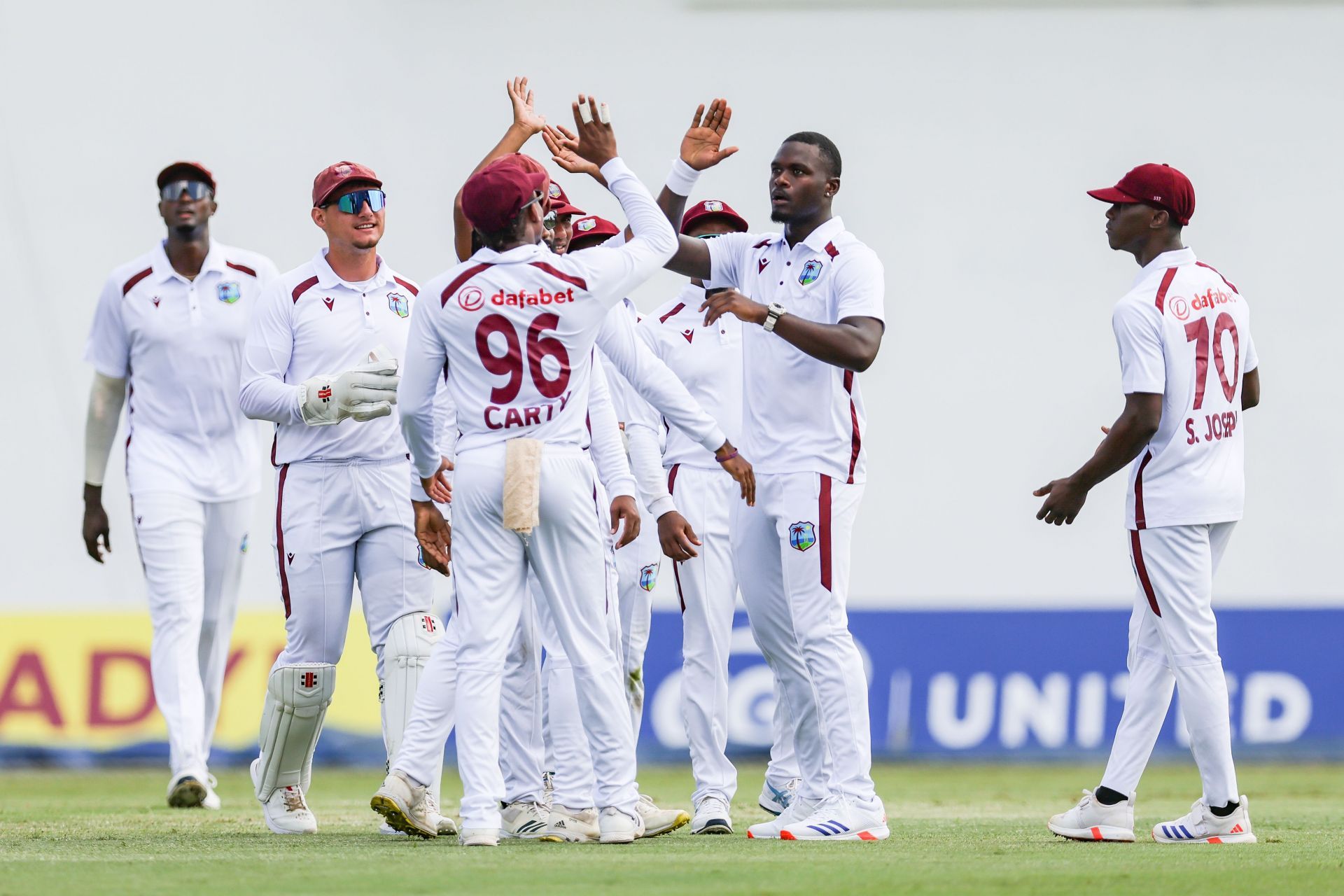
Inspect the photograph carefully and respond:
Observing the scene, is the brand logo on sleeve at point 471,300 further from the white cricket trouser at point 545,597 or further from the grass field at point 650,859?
the grass field at point 650,859

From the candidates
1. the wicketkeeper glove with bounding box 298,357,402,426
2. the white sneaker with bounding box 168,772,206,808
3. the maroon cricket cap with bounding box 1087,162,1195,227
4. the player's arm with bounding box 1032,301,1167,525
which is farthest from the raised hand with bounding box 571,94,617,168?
the white sneaker with bounding box 168,772,206,808

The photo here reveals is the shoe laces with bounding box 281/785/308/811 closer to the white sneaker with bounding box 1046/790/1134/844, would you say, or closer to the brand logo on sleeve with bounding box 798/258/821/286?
the brand logo on sleeve with bounding box 798/258/821/286

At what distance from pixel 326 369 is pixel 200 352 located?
173cm

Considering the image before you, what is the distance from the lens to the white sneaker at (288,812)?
6594 millimetres

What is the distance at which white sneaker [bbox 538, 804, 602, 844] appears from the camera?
5879mm

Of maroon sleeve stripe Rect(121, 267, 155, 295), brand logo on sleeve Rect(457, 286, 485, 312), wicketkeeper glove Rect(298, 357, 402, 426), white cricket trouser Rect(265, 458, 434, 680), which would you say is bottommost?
white cricket trouser Rect(265, 458, 434, 680)

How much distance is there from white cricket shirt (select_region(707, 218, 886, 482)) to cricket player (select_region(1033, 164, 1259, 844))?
0.75 metres

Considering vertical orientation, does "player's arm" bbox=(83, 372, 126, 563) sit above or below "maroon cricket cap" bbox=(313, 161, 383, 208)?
below

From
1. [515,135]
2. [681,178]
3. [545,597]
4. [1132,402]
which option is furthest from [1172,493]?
[515,135]

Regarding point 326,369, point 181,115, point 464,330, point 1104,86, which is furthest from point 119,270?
point 1104,86

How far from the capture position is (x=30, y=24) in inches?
476

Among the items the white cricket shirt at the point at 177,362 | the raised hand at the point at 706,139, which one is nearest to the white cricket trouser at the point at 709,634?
the raised hand at the point at 706,139

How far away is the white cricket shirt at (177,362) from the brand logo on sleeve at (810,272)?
9.70 ft

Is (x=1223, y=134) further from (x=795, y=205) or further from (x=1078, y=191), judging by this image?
(x=795, y=205)
